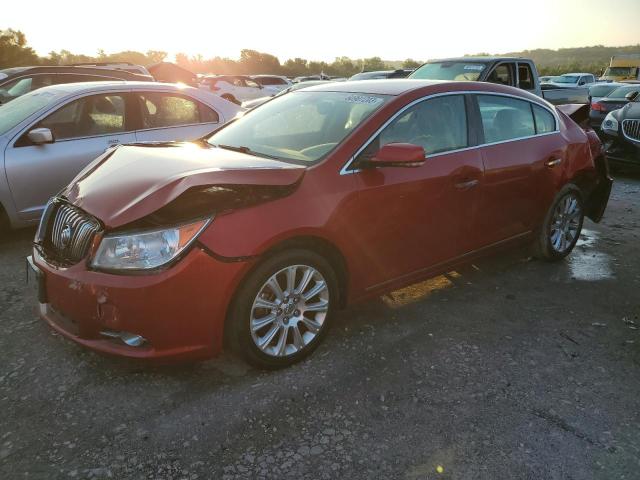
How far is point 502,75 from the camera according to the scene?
33.5ft

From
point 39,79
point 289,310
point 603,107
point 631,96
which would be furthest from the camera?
point 603,107

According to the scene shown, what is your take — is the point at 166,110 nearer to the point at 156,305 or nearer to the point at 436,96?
the point at 436,96

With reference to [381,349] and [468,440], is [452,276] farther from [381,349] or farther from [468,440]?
[468,440]

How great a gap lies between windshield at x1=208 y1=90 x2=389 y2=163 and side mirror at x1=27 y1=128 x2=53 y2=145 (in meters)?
1.91

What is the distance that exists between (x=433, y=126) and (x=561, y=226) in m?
2.05

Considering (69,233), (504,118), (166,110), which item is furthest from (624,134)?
(69,233)

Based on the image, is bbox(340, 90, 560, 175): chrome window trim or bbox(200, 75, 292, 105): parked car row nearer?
bbox(340, 90, 560, 175): chrome window trim

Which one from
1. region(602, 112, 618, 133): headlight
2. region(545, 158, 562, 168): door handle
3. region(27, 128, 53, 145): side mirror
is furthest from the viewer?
region(602, 112, 618, 133): headlight

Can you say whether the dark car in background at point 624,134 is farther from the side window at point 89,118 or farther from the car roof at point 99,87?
the side window at point 89,118

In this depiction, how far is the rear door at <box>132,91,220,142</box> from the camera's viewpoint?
5.63 meters

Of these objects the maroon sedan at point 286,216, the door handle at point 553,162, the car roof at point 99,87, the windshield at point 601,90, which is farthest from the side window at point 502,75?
the car roof at point 99,87

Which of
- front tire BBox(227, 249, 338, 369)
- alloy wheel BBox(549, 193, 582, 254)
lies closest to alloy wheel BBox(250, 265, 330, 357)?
front tire BBox(227, 249, 338, 369)

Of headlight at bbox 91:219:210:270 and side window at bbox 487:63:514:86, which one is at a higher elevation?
side window at bbox 487:63:514:86

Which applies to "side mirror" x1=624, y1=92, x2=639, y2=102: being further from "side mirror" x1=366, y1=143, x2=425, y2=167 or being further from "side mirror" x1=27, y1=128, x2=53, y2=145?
A: "side mirror" x1=27, y1=128, x2=53, y2=145
